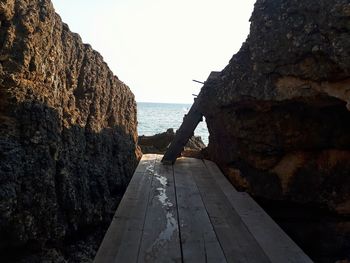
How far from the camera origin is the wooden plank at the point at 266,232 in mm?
2889

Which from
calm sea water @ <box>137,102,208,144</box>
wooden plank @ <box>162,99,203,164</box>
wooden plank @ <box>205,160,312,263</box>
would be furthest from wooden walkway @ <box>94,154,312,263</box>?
calm sea water @ <box>137,102,208,144</box>

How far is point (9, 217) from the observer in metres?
3.57

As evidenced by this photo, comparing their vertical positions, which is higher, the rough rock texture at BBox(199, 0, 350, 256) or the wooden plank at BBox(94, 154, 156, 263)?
the rough rock texture at BBox(199, 0, 350, 256)

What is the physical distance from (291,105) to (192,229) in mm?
2340

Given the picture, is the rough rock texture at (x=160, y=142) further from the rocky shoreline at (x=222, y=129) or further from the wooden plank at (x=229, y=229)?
the wooden plank at (x=229, y=229)

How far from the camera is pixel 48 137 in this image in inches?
175

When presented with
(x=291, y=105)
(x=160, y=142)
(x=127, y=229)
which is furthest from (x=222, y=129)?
(x=160, y=142)

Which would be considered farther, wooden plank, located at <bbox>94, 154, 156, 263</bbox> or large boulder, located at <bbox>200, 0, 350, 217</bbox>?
large boulder, located at <bbox>200, 0, 350, 217</bbox>

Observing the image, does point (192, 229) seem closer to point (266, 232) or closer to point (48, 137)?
point (266, 232)

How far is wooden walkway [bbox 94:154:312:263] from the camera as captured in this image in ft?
9.32

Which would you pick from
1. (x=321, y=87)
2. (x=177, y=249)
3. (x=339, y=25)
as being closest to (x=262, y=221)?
(x=177, y=249)

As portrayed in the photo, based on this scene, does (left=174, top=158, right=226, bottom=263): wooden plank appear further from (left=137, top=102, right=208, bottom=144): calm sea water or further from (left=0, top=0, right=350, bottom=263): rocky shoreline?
(left=137, top=102, right=208, bottom=144): calm sea water

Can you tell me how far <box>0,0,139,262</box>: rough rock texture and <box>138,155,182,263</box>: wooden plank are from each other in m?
1.19

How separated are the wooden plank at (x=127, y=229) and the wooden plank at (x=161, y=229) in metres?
0.07
